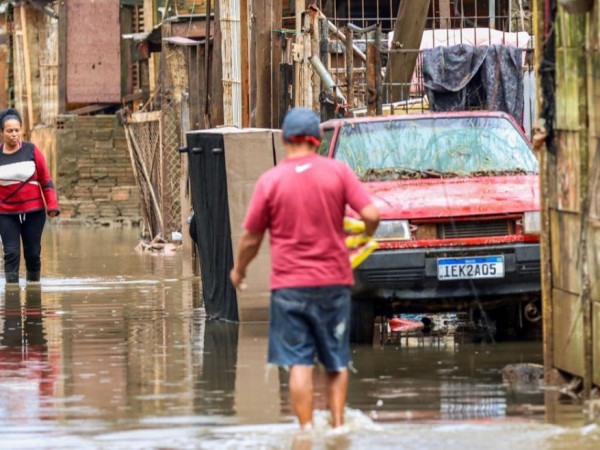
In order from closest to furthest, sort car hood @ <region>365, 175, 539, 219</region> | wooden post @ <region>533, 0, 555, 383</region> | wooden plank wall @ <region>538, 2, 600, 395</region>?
wooden plank wall @ <region>538, 2, 600, 395</region> → wooden post @ <region>533, 0, 555, 383</region> → car hood @ <region>365, 175, 539, 219</region>

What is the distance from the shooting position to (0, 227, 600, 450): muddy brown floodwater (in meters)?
7.71

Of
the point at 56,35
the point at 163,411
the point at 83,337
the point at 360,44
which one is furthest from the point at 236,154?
the point at 56,35

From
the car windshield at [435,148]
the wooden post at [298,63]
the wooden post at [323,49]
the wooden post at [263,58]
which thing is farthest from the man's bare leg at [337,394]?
the wooden post at [298,63]

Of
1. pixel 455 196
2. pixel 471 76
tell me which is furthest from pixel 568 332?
pixel 471 76

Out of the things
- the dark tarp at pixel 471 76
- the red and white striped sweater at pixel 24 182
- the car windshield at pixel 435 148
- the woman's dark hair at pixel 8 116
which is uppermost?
the dark tarp at pixel 471 76

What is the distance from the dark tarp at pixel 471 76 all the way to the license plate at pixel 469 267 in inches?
244

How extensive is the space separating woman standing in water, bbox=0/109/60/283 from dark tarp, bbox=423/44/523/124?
159 inches

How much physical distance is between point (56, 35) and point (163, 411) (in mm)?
35385

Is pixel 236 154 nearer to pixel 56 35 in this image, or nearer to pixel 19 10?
pixel 56 35

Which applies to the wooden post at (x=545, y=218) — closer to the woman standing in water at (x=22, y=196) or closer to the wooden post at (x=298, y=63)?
the woman standing in water at (x=22, y=196)

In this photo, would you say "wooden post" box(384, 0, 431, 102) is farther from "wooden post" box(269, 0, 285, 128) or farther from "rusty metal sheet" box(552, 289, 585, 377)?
"rusty metal sheet" box(552, 289, 585, 377)

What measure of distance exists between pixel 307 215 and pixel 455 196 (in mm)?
3938

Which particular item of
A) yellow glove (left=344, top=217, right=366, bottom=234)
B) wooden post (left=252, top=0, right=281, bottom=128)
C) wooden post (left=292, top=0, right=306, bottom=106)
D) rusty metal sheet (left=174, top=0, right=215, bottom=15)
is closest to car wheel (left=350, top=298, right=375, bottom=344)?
yellow glove (left=344, top=217, right=366, bottom=234)

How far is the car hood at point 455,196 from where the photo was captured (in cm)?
1109
